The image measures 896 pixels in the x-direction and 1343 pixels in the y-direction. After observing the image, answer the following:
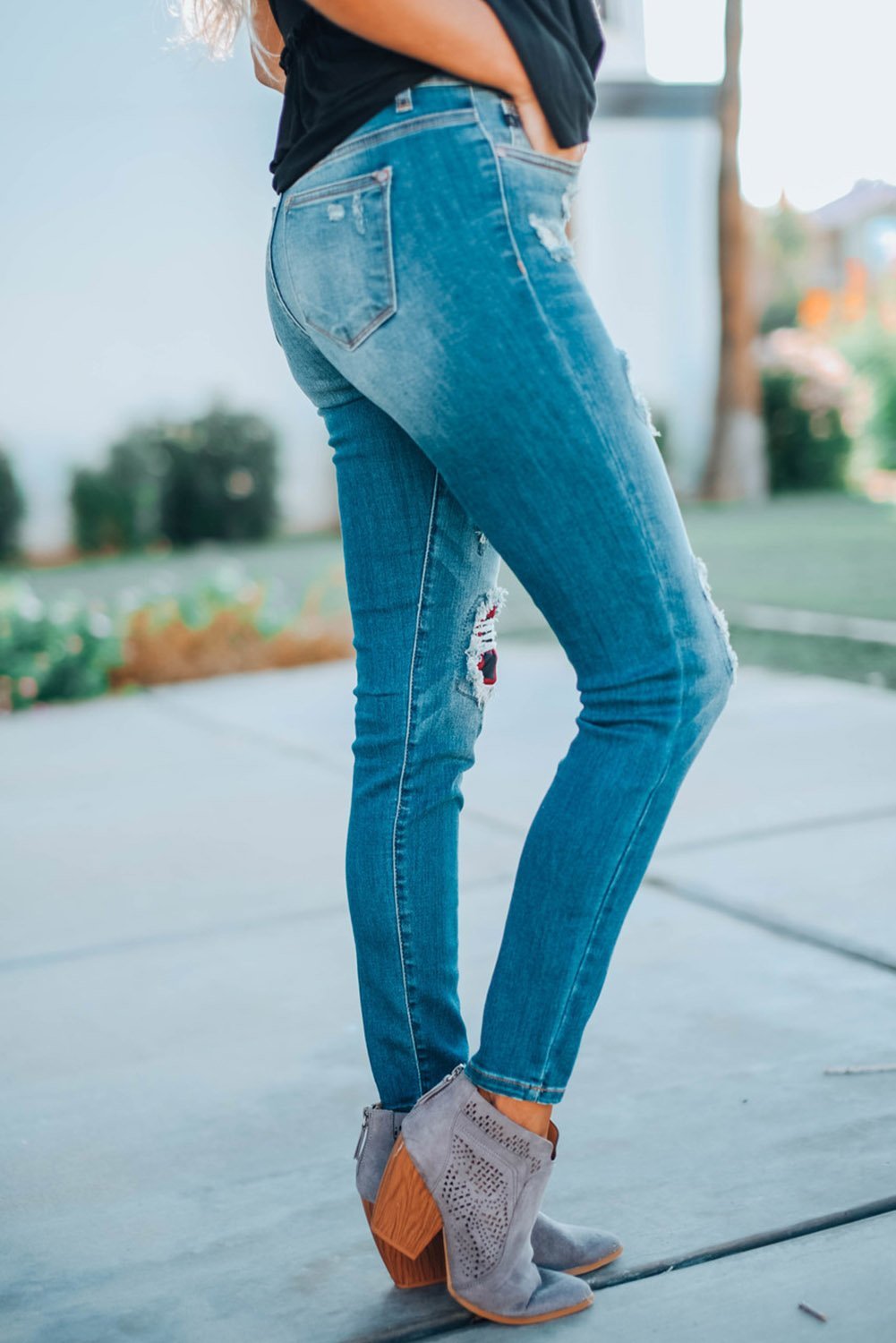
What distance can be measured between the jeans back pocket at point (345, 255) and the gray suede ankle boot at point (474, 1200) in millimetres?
718

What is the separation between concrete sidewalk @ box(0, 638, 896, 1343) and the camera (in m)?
1.60

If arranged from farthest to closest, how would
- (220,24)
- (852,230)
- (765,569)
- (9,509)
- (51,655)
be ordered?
(852,230), (9,509), (765,569), (51,655), (220,24)

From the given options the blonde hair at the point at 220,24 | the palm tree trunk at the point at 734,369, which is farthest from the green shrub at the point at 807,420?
the blonde hair at the point at 220,24

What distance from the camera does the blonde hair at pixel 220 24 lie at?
5.52ft

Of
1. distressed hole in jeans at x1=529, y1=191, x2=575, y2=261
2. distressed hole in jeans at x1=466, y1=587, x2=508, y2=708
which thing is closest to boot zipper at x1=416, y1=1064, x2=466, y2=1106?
distressed hole in jeans at x1=466, y1=587, x2=508, y2=708

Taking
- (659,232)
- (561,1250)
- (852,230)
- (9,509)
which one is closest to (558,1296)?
(561,1250)

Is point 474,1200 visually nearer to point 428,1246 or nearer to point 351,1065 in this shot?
point 428,1246

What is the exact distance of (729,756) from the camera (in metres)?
4.04

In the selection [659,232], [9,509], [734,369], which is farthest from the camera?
[659,232]

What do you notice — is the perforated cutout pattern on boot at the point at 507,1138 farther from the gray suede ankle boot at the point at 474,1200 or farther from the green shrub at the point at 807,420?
the green shrub at the point at 807,420

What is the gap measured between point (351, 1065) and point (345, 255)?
126 cm

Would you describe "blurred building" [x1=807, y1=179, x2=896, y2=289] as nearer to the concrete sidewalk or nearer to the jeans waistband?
the concrete sidewalk

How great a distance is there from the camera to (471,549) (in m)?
1.61

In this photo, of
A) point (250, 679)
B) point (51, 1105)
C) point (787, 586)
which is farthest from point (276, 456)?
point (51, 1105)
